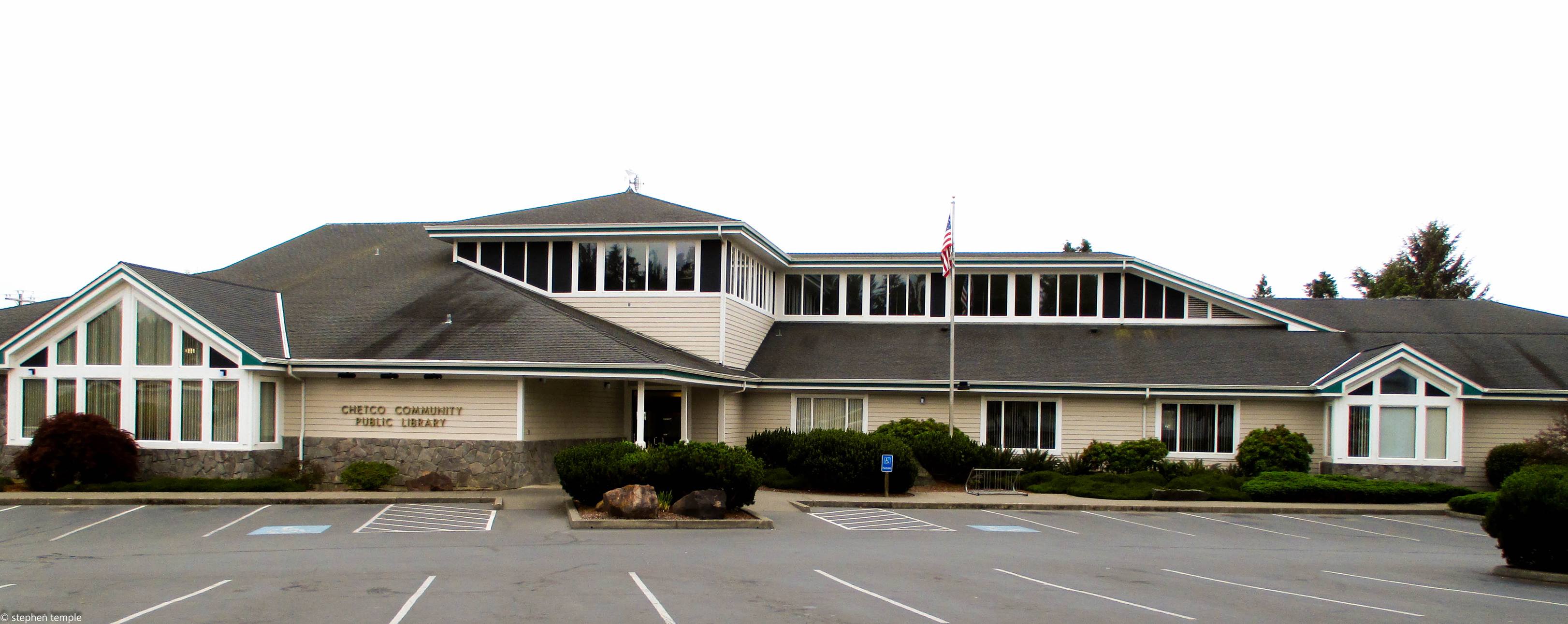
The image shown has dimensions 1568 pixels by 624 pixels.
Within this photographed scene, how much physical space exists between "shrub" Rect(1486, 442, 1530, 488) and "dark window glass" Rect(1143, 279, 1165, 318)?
9.03 metres

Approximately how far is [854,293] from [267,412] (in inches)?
677

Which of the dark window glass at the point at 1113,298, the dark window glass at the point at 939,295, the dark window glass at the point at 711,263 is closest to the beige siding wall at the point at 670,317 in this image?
the dark window glass at the point at 711,263

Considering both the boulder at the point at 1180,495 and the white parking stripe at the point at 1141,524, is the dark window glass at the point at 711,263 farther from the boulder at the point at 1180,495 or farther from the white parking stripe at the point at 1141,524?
the boulder at the point at 1180,495

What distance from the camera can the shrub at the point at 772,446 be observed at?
2742 centimetres

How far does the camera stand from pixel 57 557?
13844 millimetres

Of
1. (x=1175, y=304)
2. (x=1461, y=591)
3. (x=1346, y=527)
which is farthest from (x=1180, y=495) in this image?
(x=1461, y=591)

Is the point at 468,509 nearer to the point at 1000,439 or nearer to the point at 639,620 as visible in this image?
the point at 639,620

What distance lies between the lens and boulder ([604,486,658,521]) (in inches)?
720

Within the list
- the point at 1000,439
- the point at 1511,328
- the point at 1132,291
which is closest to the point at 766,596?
the point at 1000,439

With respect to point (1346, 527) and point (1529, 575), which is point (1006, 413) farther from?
point (1529, 575)

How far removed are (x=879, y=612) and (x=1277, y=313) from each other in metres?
24.9

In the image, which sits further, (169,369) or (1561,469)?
(169,369)

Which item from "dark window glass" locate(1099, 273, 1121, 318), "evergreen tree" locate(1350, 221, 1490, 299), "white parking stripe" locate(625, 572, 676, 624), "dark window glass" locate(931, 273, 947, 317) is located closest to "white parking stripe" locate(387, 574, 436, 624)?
"white parking stripe" locate(625, 572, 676, 624)

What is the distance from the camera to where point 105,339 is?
22672mm
